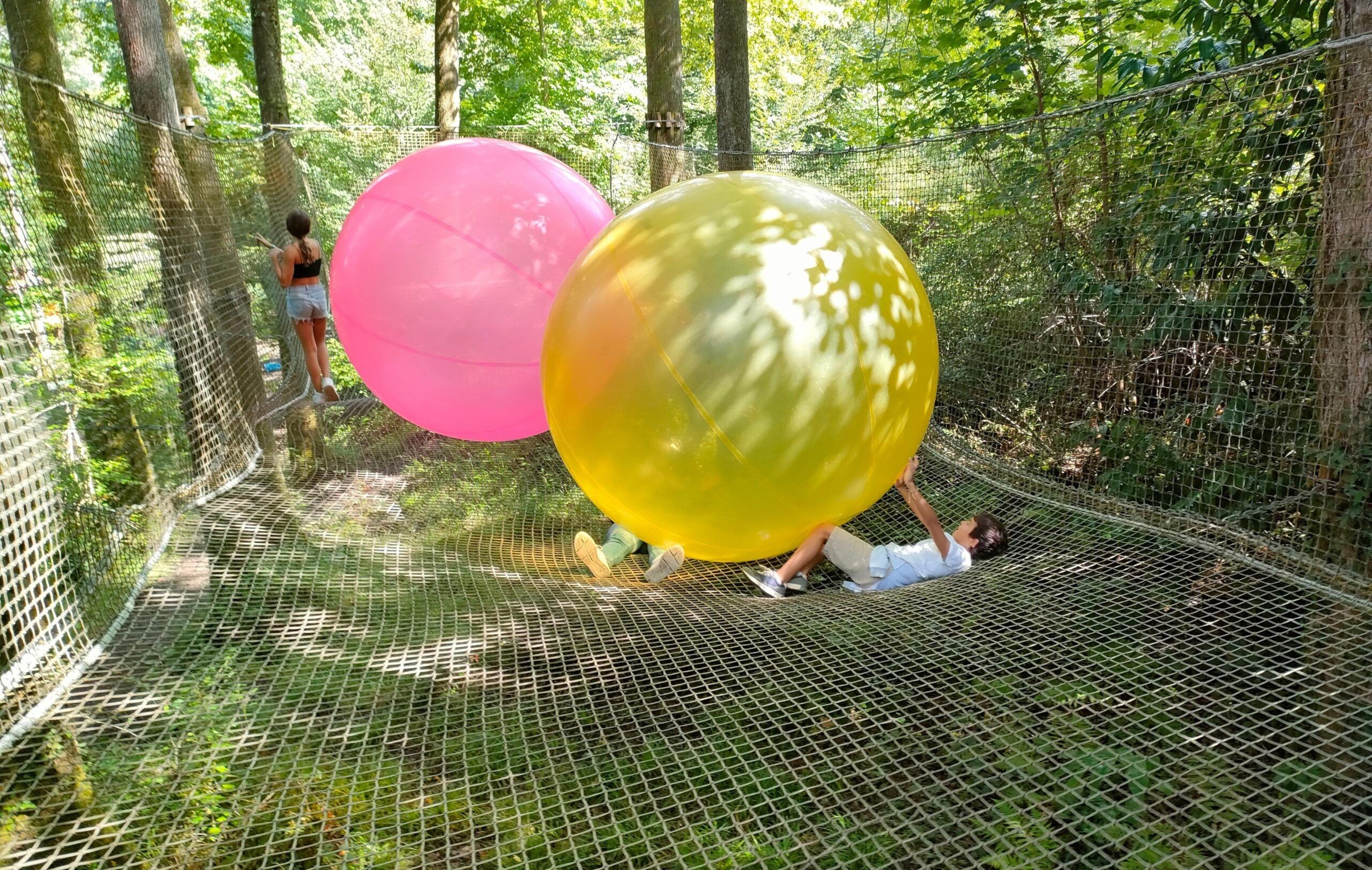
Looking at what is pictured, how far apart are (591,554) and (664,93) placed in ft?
11.0

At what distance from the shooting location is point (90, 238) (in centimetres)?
408

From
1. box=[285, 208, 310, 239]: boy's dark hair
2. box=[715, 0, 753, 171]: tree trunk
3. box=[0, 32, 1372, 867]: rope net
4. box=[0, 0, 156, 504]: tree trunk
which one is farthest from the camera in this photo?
box=[715, 0, 753, 171]: tree trunk

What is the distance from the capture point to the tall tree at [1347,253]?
2711 mm

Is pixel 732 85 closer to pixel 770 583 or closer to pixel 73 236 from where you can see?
pixel 770 583

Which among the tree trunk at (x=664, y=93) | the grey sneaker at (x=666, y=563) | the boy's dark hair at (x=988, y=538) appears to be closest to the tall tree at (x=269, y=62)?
the tree trunk at (x=664, y=93)

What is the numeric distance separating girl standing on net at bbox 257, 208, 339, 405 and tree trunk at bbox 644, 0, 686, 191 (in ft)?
7.30

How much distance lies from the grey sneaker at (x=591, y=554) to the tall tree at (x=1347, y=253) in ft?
9.13

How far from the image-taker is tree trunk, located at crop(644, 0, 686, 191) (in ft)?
17.8

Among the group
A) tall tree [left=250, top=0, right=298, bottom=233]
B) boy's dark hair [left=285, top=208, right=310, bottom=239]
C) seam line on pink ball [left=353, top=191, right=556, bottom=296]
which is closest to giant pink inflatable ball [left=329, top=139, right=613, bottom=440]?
seam line on pink ball [left=353, top=191, right=556, bottom=296]

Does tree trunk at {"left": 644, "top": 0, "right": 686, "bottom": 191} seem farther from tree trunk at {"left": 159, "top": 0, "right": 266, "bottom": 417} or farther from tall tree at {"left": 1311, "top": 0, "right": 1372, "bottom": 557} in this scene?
tall tree at {"left": 1311, "top": 0, "right": 1372, "bottom": 557}

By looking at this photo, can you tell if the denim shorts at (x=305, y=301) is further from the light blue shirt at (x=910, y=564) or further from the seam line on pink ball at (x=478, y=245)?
the light blue shirt at (x=910, y=564)

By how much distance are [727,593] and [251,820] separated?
83.6 inches

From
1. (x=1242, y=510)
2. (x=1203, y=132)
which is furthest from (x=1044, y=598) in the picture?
(x=1203, y=132)

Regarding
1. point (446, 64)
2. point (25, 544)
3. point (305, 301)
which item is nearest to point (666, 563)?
point (25, 544)
